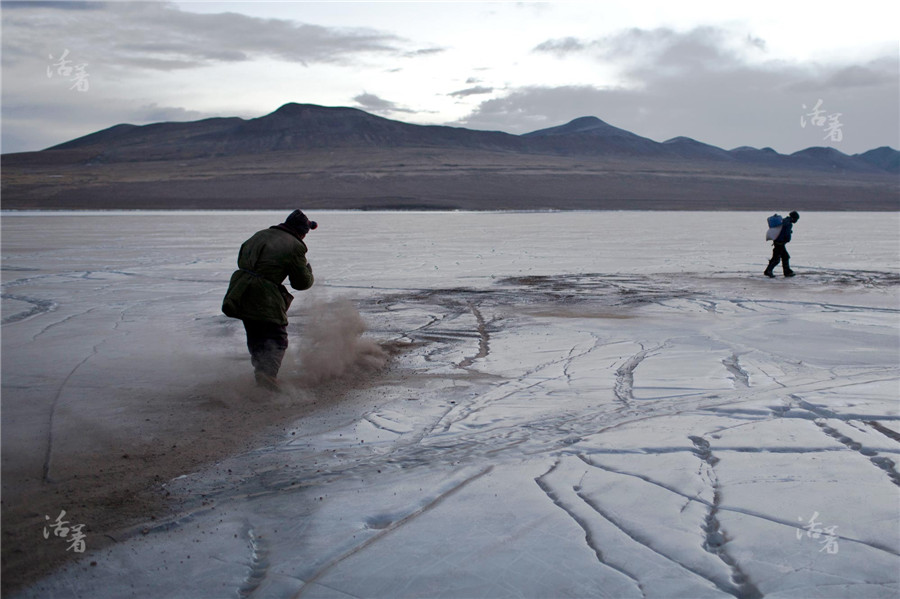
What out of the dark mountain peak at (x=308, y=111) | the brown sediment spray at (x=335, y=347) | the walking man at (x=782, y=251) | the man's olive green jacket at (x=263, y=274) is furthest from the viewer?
the dark mountain peak at (x=308, y=111)

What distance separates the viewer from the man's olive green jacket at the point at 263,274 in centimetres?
588

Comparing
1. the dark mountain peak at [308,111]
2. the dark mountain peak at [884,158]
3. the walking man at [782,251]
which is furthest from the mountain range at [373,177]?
the walking man at [782,251]

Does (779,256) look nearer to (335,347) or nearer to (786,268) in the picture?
(786,268)

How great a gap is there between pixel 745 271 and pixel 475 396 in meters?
9.94

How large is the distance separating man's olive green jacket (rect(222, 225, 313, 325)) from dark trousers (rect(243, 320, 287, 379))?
4.5 inches

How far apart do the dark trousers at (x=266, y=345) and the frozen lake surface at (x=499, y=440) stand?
0.23 m

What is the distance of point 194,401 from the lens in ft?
19.1

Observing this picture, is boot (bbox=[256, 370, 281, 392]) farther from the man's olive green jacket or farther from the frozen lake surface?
the man's olive green jacket

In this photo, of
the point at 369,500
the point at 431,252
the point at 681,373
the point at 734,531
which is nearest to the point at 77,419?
the point at 369,500

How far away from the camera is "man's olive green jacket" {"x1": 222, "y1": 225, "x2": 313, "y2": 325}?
19.3ft

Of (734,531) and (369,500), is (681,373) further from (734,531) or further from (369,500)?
(369,500)

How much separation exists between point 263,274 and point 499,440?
7.48 ft

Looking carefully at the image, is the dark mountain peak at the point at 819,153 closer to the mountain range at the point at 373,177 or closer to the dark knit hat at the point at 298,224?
the mountain range at the point at 373,177

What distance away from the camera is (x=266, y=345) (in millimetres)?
6047
